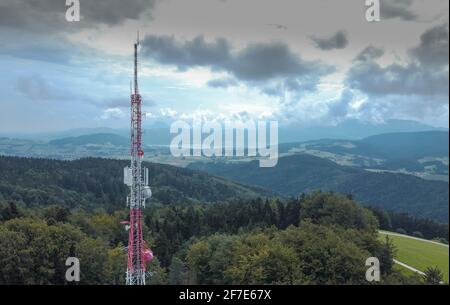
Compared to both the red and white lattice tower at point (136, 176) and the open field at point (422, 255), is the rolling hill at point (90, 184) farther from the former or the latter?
the red and white lattice tower at point (136, 176)

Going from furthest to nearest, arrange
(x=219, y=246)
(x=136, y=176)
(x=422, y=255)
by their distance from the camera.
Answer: (x=422, y=255) < (x=219, y=246) < (x=136, y=176)

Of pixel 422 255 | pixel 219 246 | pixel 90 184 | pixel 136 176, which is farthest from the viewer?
pixel 90 184

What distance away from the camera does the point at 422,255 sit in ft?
159

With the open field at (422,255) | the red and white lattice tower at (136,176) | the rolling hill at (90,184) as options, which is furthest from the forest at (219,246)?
the rolling hill at (90,184)

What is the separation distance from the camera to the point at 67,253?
34.4 m

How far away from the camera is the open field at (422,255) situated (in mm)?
43625

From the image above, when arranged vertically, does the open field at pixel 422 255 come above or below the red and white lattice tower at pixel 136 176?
below

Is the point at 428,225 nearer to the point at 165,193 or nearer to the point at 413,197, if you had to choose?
the point at 165,193

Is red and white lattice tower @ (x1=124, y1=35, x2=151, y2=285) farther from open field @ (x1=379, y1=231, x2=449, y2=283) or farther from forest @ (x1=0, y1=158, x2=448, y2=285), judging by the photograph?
open field @ (x1=379, y1=231, x2=449, y2=283)

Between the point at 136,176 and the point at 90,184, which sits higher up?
the point at 136,176

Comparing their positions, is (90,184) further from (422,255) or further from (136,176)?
(136,176)

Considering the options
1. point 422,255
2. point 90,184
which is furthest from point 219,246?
point 90,184

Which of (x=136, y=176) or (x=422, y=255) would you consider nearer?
(x=136, y=176)
